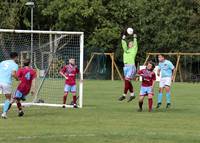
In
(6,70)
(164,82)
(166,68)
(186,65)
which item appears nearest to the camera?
(6,70)

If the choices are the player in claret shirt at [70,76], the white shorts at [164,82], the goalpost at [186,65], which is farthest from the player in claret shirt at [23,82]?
the goalpost at [186,65]

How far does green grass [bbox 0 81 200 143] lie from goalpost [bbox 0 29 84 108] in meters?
2.76

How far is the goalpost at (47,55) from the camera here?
83.5 feet

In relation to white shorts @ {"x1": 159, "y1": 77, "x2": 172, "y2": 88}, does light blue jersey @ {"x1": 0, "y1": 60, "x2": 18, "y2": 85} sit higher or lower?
higher

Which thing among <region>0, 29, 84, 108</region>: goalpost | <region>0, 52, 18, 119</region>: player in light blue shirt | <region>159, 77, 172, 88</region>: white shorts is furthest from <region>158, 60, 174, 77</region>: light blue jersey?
<region>0, 52, 18, 119</region>: player in light blue shirt

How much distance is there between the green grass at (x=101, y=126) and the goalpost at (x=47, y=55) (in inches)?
109

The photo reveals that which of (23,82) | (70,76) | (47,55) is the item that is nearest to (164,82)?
(70,76)

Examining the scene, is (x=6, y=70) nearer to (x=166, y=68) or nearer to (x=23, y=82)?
(x=23, y=82)

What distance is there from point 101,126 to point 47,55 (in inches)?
403

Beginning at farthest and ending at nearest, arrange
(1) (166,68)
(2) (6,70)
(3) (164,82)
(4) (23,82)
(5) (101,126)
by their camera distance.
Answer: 1. (1) (166,68)
2. (3) (164,82)
3. (4) (23,82)
4. (2) (6,70)
5. (5) (101,126)

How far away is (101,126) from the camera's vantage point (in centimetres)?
1652

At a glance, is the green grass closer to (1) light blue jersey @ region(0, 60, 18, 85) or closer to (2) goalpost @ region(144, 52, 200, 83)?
(1) light blue jersey @ region(0, 60, 18, 85)

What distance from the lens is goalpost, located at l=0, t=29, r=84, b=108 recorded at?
25438 mm

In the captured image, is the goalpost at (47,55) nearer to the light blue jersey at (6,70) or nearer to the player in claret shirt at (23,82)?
the player in claret shirt at (23,82)
